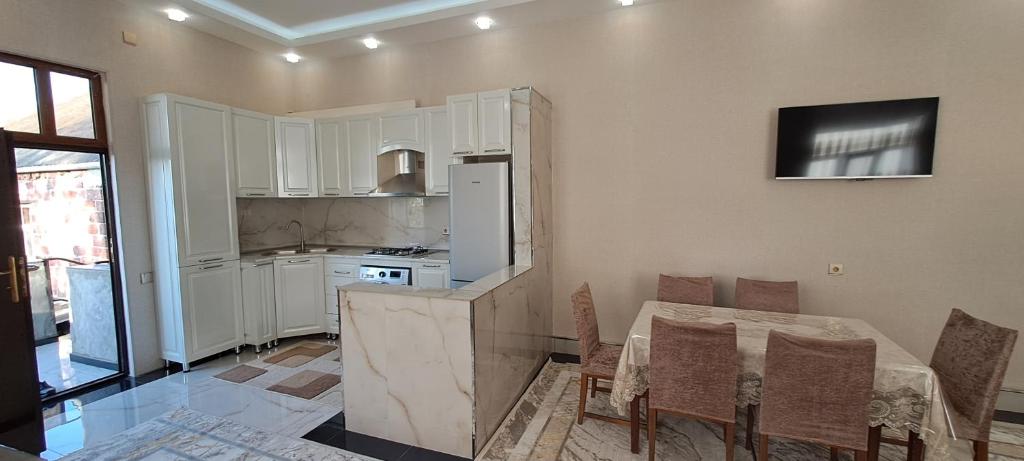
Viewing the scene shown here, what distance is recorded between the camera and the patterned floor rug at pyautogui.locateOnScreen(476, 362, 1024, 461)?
7.86ft

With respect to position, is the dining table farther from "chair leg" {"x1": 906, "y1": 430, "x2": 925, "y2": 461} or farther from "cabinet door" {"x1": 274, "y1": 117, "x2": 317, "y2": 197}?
"cabinet door" {"x1": 274, "y1": 117, "x2": 317, "y2": 197}

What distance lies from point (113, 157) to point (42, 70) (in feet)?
2.29

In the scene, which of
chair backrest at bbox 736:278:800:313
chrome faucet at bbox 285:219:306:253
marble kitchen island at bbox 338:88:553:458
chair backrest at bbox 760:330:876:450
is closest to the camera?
chair backrest at bbox 760:330:876:450

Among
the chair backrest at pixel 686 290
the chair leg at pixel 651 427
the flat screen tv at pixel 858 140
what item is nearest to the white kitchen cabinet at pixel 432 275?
Result: the chair backrest at pixel 686 290

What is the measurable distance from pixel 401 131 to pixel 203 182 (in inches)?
70.2

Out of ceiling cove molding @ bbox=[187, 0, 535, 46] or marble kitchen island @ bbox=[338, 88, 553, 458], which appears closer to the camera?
marble kitchen island @ bbox=[338, 88, 553, 458]

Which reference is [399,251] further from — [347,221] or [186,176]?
[186,176]

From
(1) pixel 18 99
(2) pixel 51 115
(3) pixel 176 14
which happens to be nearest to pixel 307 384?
(2) pixel 51 115

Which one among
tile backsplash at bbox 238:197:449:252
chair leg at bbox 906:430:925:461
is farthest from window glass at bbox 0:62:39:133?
chair leg at bbox 906:430:925:461

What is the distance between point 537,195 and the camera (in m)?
3.56

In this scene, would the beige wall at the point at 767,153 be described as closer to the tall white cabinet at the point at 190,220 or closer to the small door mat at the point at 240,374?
the tall white cabinet at the point at 190,220

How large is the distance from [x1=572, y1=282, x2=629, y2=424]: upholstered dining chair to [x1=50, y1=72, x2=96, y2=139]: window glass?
3977 mm

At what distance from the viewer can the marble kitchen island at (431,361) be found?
7.75 feet

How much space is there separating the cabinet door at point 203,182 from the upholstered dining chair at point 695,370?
379 centimetres
